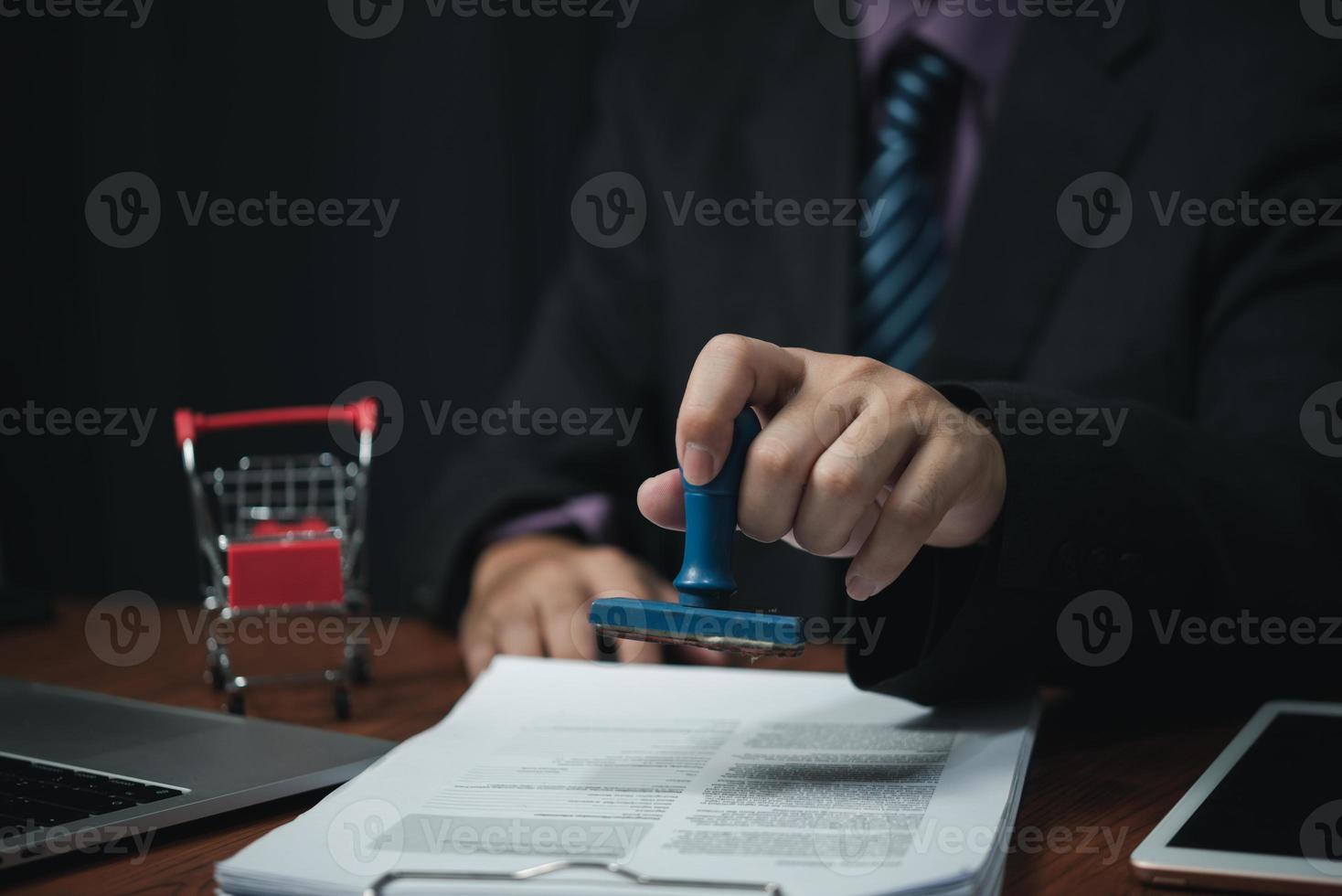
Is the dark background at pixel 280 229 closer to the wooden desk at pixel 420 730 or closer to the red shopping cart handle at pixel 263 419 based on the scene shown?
the wooden desk at pixel 420 730

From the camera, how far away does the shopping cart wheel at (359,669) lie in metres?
0.86

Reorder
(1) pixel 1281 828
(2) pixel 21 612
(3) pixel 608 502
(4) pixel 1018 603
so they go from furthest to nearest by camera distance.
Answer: (3) pixel 608 502
(2) pixel 21 612
(4) pixel 1018 603
(1) pixel 1281 828

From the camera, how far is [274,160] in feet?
6.57

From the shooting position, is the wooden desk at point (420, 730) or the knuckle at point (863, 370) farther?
the knuckle at point (863, 370)

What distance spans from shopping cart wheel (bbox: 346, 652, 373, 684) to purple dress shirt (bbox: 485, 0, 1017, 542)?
347 mm

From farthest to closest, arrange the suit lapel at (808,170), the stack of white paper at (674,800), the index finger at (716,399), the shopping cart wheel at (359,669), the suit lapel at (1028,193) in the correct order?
the suit lapel at (808,170)
the suit lapel at (1028,193)
the shopping cart wheel at (359,669)
the index finger at (716,399)
the stack of white paper at (674,800)

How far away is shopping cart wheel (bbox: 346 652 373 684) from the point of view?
2.82ft

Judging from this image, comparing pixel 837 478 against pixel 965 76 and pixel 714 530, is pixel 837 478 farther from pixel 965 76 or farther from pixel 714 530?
pixel 965 76

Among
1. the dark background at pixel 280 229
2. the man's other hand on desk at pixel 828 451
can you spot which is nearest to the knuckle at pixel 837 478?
the man's other hand on desk at pixel 828 451

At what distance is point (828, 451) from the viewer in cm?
59

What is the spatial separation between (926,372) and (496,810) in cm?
78

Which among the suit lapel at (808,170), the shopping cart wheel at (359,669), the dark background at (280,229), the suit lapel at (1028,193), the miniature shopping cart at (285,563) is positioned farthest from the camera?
the dark background at (280,229)

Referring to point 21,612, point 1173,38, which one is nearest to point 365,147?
point 21,612

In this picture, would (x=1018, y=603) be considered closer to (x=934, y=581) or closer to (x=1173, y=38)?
(x=934, y=581)
